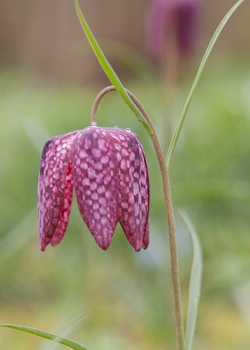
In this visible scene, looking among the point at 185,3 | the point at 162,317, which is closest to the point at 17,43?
the point at 185,3

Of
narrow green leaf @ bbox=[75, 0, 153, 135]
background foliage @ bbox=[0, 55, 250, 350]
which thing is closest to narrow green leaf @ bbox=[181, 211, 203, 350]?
background foliage @ bbox=[0, 55, 250, 350]

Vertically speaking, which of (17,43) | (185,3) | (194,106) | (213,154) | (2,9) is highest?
(2,9)

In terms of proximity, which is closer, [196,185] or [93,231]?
[93,231]

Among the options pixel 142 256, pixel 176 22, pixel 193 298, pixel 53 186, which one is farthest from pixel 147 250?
pixel 53 186

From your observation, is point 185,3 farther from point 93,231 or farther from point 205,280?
point 93,231

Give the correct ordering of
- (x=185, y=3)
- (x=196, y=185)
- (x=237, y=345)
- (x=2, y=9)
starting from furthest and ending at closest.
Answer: (x=2, y=9) < (x=185, y=3) < (x=237, y=345) < (x=196, y=185)

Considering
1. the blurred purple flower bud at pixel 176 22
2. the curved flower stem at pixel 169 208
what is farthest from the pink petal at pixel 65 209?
the blurred purple flower bud at pixel 176 22

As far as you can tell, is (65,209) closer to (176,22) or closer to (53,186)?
(53,186)
